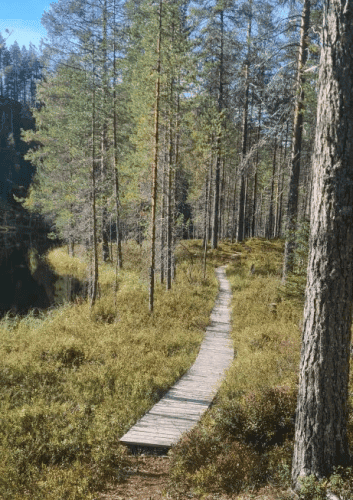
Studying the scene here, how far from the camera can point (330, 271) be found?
13.9 feet

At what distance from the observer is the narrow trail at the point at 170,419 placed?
19.2 ft

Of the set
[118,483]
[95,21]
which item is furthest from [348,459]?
[95,21]

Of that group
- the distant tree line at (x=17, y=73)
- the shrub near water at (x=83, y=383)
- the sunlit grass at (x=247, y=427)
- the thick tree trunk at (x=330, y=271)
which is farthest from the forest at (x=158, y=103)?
the distant tree line at (x=17, y=73)

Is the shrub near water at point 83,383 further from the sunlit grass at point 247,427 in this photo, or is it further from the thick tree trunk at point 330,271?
the thick tree trunk at point 330,271

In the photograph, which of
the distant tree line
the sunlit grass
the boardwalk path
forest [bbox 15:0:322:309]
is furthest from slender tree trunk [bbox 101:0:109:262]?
the distant tree line

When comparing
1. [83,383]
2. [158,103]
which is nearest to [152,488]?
[83,383]

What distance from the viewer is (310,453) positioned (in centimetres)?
458

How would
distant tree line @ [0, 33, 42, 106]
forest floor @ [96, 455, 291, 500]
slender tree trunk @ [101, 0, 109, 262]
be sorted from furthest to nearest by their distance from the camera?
distant tree line @ [0, 33, 42, 106] < slender tree trunk @ [101, 0, 109, 262] < forest floor @ [96, 455, 291, 500]

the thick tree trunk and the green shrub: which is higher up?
the thick tree trunk

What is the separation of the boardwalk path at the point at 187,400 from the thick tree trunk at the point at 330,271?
3.37 metres

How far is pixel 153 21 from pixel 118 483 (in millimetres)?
16018

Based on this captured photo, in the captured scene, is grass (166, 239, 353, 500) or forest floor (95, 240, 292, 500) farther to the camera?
grass (166, 239, 353, 500)

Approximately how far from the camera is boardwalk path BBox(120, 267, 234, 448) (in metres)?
7.21

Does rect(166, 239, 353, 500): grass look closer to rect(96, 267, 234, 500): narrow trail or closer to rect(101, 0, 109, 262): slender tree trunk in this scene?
rect(96, 267, 234, 500): narrow trail
